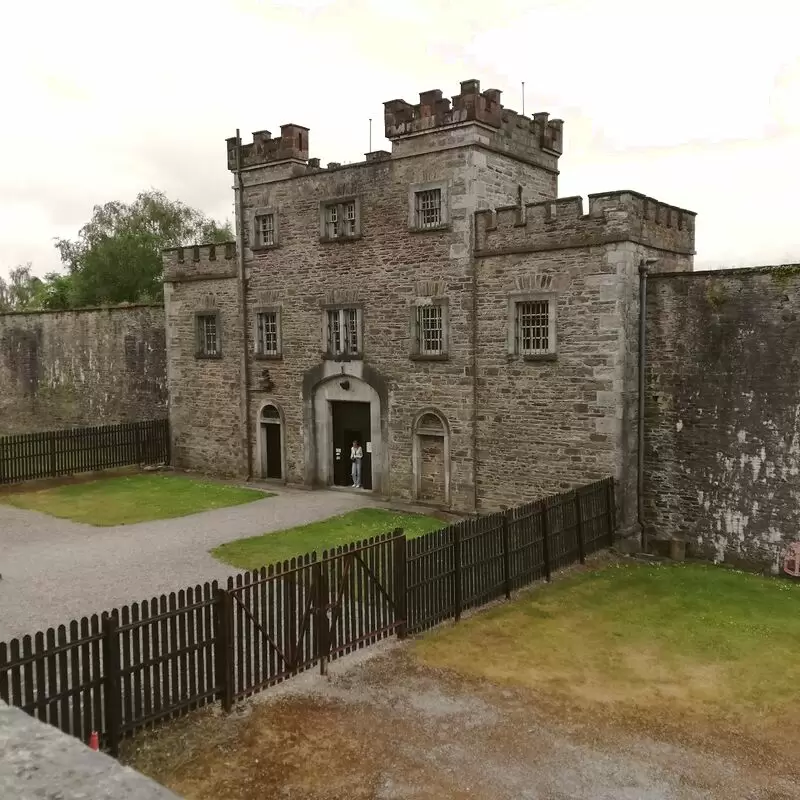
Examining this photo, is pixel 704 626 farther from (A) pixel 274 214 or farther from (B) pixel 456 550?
(A) pixel 274 214

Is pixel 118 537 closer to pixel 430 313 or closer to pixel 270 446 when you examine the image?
pixel 270 446

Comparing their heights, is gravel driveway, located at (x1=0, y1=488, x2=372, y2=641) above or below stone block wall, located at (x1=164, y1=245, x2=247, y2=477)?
below

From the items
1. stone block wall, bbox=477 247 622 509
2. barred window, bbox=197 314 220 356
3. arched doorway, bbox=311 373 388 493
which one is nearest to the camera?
stone block wall, bbox=477 247 622 509

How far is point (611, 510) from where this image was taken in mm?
18734

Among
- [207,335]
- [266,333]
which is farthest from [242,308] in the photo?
[207,335]

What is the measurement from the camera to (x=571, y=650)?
490 inches

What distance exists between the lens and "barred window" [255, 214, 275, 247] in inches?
1003

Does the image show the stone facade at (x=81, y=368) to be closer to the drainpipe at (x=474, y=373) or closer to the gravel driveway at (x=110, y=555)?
the gravel driveway at (x=110, y=555)

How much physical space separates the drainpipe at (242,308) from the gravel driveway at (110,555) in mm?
3550

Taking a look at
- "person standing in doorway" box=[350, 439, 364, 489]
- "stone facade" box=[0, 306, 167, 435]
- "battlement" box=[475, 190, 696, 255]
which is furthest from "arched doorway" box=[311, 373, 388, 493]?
"stone facade" box=[0, 306, 167, 435]

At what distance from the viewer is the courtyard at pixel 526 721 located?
8375 millimetres

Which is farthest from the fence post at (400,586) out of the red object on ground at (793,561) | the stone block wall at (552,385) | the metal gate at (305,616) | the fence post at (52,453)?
the fence post at (52,453)

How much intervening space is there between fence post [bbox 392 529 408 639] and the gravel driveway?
472 cm

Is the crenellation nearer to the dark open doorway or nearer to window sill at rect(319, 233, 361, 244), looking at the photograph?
window sill at rect(319, 233, 361, 244)
